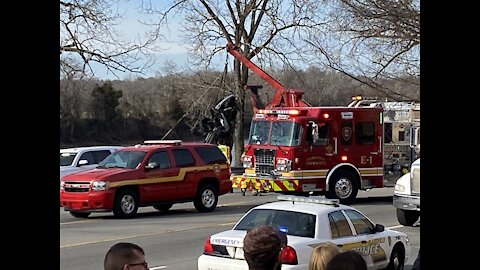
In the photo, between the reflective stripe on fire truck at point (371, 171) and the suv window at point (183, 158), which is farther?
the reflective stripe on fire truck at point (371, 171)

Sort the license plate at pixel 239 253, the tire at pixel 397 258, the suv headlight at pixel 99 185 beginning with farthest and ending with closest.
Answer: the suv headlight at pixel 99 185 < the tire at pixel 397 258 < the license plate at pixel 239 253

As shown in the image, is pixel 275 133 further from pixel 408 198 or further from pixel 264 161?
pixel 408 198

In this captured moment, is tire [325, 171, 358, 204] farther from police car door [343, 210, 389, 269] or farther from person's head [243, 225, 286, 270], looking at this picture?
person's head [243, 225, 286, 270]

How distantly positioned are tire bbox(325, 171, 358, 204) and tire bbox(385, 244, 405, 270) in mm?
10124

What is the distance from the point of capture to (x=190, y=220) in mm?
18000

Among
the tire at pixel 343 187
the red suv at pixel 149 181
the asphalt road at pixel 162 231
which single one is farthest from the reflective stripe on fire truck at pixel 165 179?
the tire at pixel 343 187

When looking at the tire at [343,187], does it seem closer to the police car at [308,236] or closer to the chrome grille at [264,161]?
the chrome grille at [264,161]

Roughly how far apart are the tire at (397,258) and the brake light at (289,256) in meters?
2.28

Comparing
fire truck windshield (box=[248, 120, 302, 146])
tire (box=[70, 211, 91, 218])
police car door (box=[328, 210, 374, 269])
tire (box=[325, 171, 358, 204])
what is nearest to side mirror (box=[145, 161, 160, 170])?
tire (box=[70, 211, 91, 218])

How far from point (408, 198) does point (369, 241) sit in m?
6.17

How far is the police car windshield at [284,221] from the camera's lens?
10.2m

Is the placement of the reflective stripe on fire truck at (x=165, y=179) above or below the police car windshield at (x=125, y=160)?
below
